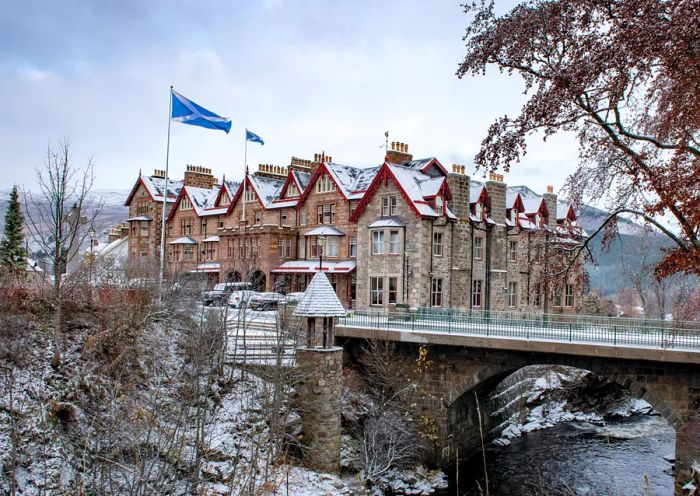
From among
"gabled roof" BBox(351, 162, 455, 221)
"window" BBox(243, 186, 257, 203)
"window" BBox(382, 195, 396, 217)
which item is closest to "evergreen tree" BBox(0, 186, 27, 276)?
"window" BBox(243, 186, 257, 203)

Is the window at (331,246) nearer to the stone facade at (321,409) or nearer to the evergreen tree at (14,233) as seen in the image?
the stone facade at (321,409)

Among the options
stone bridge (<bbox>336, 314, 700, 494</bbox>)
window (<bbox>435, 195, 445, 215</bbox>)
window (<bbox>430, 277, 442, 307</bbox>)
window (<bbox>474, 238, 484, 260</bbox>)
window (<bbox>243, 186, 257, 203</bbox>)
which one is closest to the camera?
stone bridge (<bbox>336, 314, 700, 494</bbox>)

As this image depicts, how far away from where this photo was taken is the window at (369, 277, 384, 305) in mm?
38406

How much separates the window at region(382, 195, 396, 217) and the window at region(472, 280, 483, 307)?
769 cm

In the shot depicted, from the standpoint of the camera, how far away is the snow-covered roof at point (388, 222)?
123 ft

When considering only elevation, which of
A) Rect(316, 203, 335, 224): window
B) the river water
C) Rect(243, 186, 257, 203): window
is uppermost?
Rect(243, 186, 257, 203): window

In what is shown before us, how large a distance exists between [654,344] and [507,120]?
13.4 metres

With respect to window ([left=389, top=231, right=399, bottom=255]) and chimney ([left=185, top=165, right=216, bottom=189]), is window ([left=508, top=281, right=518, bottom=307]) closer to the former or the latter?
window ([left=389, top=231, right=399, bottom=255])

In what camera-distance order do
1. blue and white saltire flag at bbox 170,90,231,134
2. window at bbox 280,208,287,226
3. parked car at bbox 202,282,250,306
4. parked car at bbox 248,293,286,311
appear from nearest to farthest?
parked car at bbox 202,282,250,306 < blue and white saltire flag at bbox 170,90,231,134 < parked car at bbox 248,293,286,311 < window at bbox 280,208,287,226

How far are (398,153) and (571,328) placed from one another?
72.3ft

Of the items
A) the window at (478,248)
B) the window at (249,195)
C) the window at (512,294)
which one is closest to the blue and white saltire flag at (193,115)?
the window at (249,195)

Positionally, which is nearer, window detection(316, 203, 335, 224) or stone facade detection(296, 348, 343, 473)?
stone facade detection(296, 348, 343, 473)

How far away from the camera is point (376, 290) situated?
127 ft

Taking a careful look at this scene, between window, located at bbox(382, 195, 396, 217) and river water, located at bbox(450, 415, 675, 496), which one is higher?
window, located at bbox(382, 195, 396, 217)
